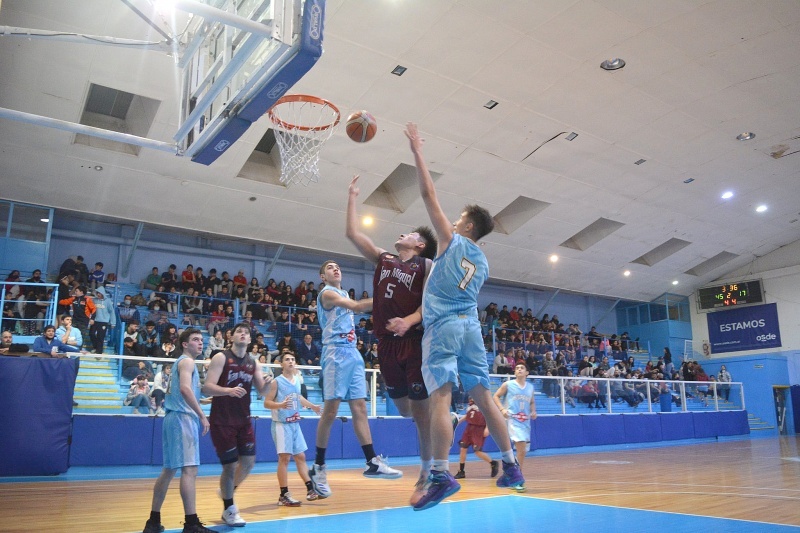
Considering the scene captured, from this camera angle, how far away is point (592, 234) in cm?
2445

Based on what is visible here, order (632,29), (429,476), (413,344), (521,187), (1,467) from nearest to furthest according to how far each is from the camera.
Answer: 1. (429,476)
2. (413,344)
3. (1,467)
4. (632,29)
5. (521,187)

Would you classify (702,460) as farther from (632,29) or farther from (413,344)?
(413,344)

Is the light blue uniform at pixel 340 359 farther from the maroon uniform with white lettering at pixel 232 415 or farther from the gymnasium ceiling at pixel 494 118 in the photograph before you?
the gymnasium ceiling at pixel 494 118

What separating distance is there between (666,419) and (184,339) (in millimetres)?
17754

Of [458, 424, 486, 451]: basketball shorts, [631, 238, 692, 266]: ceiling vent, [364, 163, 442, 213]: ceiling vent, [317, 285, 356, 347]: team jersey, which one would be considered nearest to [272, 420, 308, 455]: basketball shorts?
[317, 285, 356, 347]: team jersey

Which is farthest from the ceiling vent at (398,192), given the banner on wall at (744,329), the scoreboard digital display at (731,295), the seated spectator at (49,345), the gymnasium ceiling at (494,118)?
the banner on wall at (744,329)

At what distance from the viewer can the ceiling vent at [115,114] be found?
15.0 m

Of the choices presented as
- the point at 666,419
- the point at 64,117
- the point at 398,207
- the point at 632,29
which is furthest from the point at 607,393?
the point at 64,117

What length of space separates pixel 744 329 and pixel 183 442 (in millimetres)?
30843

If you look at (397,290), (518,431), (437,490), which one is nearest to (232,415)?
(397,290)

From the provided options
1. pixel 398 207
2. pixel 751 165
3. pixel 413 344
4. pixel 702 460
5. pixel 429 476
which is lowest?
pixel 702 460

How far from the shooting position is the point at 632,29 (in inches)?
525

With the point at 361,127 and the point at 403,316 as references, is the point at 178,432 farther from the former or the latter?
the point at 361,127

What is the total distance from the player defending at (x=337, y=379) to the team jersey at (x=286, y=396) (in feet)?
3.57
